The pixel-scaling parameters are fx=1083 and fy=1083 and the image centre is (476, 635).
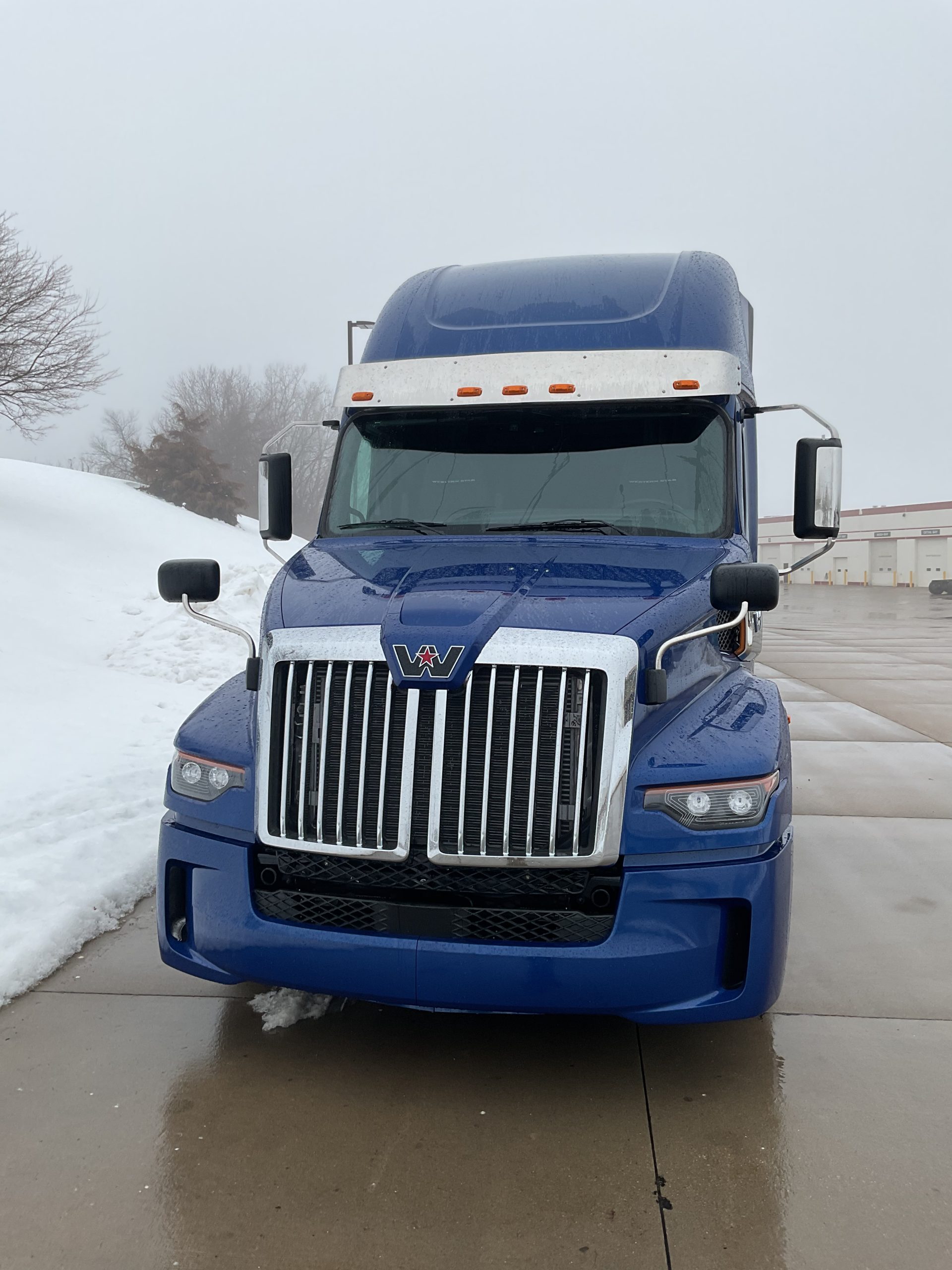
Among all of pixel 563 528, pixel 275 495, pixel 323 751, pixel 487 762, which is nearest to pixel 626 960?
pixel 487 762

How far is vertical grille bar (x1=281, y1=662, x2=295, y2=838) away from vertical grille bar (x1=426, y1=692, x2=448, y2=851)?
0.47 metres

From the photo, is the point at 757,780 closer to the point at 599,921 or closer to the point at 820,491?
the point at 599,921

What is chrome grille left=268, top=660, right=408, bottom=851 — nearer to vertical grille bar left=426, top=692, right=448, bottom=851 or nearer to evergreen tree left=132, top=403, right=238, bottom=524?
vertical grille bar left=426, top=692, right=448, bottom=851

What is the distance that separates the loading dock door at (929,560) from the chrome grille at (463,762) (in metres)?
73.9

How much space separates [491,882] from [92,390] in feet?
84.9

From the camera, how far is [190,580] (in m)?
4.13

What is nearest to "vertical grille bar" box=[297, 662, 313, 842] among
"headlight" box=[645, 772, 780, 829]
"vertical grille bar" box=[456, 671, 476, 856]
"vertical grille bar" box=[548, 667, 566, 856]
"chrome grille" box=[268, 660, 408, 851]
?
"chrome grille" box=[268, 660, 408, 851]

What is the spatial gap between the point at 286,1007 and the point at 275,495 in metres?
2.54

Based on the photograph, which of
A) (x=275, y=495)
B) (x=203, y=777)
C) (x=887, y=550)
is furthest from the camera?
(x=887, y=550)

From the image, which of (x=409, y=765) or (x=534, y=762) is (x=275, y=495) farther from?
(x=534, y=762)

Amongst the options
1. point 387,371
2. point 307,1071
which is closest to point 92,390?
point 387,371

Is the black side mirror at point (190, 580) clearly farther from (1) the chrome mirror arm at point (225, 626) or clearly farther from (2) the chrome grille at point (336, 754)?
(2) the chrome grille at point (336, 754)

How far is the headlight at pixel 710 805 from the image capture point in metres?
3.19

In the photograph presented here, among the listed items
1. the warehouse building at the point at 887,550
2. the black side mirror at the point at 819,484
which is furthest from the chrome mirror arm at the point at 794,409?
the warehouse building at the point at 887,550
